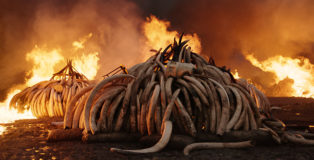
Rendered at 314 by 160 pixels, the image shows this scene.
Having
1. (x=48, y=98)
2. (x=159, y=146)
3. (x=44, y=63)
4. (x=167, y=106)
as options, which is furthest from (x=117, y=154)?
(x=44, y=63)

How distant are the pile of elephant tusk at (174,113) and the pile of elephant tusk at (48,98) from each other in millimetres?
4920

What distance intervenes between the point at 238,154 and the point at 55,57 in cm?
1779

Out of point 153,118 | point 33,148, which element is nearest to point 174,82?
point 153,118

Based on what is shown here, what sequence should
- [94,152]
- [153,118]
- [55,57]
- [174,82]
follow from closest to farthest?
1. [94,152]
2. [153,118]
3. [174,82]
4. [55,57]

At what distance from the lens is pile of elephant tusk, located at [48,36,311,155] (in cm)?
275

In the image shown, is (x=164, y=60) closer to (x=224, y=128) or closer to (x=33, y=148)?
(x=224, y=128)

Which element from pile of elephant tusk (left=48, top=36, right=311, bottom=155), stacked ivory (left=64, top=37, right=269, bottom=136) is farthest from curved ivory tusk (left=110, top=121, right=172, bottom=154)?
stacked ivory (left=64, top=37, right=269, bottom=136)

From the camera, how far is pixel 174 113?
2.92 metres

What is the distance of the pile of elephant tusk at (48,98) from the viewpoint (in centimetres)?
780

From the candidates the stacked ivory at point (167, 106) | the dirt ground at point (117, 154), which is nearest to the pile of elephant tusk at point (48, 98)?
the stacked ivory at point (167, 106)

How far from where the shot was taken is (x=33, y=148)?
8.86 ft

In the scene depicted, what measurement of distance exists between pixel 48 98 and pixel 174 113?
658 cm

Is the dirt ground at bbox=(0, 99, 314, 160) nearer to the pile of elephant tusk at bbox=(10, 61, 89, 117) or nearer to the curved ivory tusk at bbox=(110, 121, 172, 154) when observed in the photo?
the curved ivory tusk at bbox=(110, 121, 172, 154)

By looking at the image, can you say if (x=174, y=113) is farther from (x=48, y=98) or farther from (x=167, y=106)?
(x=48, y=98)
